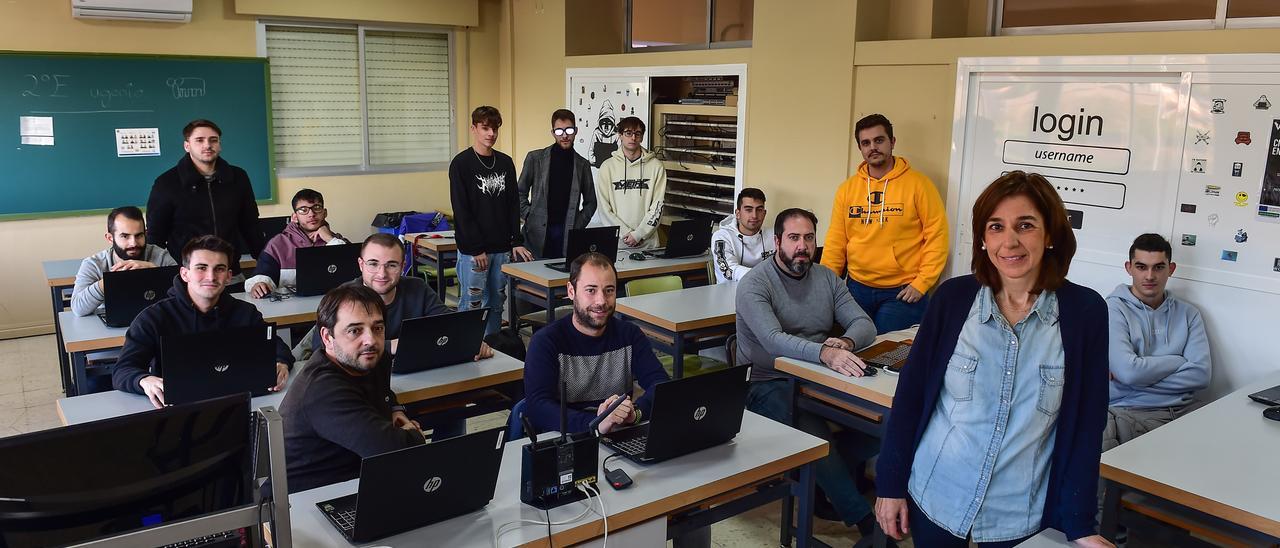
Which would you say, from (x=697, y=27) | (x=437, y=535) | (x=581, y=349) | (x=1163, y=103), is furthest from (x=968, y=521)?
(x=697, y=27)

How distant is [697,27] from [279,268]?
3823 millimetres

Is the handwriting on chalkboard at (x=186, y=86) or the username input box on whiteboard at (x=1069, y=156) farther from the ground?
the handwriting on chalkboard at (x=186, y=86)

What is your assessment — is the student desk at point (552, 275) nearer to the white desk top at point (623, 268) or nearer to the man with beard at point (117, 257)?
the white desk top at point (623, 268)

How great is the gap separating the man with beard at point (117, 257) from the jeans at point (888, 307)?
353 centimetres

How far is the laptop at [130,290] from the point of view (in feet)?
12.9

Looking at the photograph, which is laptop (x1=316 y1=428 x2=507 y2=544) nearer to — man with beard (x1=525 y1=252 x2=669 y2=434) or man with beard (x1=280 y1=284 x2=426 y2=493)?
man with beard (x1=280 y1=284 x2=426 y2=493)

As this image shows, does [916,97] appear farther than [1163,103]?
Yes

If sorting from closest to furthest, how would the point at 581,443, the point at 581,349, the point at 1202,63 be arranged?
1. the point at 581,443
2. the point at 581,349
3. the point at 1202,63

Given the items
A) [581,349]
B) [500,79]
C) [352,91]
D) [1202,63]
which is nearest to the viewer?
[581,349]

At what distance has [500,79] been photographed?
353 inches

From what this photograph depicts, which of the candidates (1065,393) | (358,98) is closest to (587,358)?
(1065,393)

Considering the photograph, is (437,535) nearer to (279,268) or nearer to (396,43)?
(279,268)

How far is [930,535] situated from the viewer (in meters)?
2.13

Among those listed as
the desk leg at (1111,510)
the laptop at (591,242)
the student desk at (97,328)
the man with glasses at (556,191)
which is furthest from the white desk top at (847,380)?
the man with glasses at (556,191)
